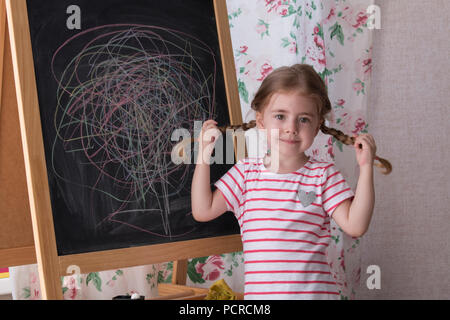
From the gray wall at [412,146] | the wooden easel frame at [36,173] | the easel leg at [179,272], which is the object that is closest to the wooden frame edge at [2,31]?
the wooden easel frame at [36,173]

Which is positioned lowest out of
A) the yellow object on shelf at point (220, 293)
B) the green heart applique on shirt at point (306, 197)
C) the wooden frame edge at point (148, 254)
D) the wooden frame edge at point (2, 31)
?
the yellow object on shelf at point (220, 293)

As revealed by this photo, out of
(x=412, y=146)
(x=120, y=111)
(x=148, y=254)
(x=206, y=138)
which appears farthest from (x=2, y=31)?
(x=412, y=146)

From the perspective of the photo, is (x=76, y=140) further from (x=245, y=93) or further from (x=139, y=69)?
(x=245, y=93)

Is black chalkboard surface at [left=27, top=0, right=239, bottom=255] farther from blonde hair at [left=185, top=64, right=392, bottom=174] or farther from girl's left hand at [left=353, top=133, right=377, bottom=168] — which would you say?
girl's left hand at [left=353, top=133, right=377, bottom=168]

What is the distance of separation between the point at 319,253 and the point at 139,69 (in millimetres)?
751

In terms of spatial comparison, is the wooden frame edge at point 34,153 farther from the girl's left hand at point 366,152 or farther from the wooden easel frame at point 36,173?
the girl's left hand at point 366,152

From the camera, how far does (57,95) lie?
4.72 ft

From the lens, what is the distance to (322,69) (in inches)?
81.2

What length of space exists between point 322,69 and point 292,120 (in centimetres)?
69

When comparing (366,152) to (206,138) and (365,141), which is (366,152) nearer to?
(365,141)

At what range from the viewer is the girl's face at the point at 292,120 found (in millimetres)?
1453

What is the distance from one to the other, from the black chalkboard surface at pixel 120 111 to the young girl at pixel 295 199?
16cm

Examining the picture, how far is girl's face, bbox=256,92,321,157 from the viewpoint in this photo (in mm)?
A: 1453

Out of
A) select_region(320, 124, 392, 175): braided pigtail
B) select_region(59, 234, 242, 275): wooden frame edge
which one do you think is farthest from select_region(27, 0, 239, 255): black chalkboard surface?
select_region(320, 124, 392, 175): braided pigtail
